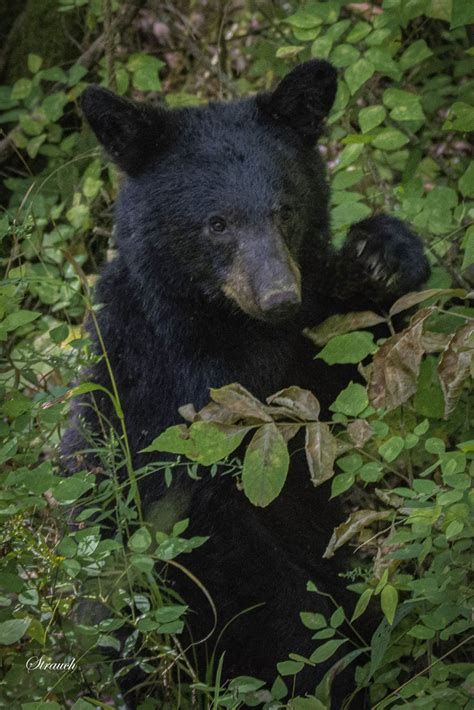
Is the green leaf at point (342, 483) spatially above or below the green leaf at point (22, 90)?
below

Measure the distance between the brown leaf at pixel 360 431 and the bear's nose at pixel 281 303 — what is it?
0.56 meters

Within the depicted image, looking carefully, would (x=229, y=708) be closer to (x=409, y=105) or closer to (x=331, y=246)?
(x=331, y=246)

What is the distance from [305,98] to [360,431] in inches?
61.3

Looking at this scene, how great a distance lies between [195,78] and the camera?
21.9ft

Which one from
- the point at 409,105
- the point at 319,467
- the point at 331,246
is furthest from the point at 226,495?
the point at 409,105

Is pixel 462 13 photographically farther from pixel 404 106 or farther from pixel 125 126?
pixel 125 126

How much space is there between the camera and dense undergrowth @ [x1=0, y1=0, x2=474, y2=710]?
2.75m

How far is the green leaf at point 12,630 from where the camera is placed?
2688 mm

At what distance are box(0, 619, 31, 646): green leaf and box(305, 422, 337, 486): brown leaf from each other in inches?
30.6

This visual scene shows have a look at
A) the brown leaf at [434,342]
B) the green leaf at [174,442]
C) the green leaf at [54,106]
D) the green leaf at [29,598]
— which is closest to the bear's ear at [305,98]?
the brown leaf at [434,342]

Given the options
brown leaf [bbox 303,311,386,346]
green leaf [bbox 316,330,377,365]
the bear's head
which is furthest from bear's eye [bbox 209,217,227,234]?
green leaf [bbox 316,330,377,365]

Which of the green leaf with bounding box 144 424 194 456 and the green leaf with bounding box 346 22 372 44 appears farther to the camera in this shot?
the green leaf with bounding box 346 22 372 44

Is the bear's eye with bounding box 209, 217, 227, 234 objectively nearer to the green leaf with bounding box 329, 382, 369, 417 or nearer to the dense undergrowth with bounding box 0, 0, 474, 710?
the dense undergrowth with bounding box 0, 0, 474, 710

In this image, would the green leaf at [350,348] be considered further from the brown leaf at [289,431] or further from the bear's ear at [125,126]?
the bear's ear at [125,126]
